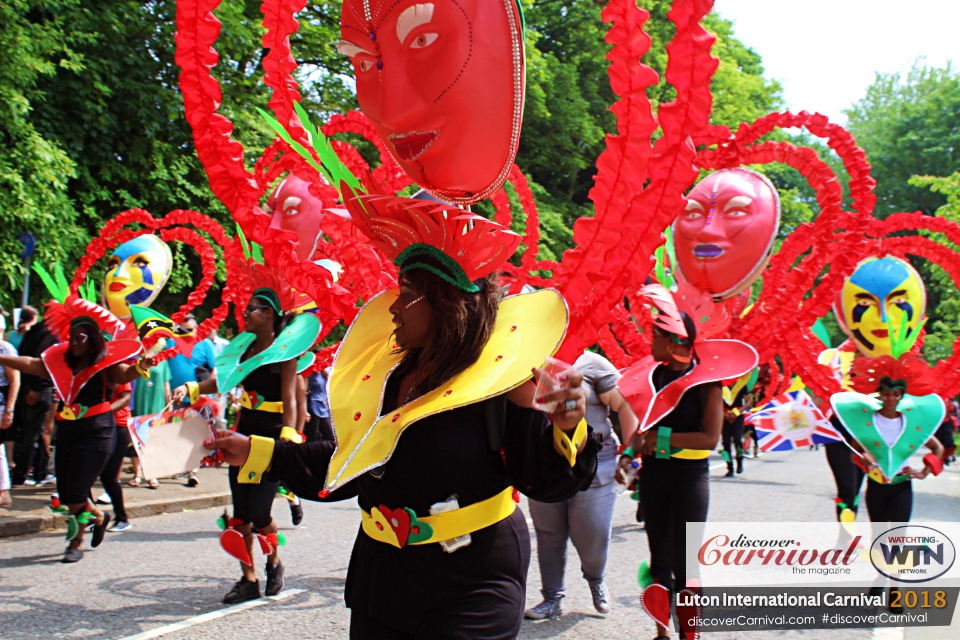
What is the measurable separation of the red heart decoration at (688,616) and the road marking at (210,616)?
254 cm

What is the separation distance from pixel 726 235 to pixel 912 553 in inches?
103

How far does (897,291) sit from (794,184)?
2492cm

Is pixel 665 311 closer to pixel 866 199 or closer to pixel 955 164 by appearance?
pixel 866 199

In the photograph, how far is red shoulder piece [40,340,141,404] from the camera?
6156mm

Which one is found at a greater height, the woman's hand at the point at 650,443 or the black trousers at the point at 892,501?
the woman's hand at the point at 650,443

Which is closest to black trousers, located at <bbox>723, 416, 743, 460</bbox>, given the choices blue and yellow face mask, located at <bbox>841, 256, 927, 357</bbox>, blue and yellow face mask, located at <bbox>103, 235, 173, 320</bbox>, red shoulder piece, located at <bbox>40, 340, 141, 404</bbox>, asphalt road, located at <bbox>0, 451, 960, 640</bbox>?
asphalt road, located at <bbox>0, 451, 960, 640</bbox>

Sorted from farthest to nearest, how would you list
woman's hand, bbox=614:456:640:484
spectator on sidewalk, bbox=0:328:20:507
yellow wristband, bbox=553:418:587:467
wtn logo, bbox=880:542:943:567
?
spectator on sidewalk, bbox=0:328:20:507 → wtn logo, bbox=880:542:943:567 → woman's hand, bbox=614:456:640:484 → yellow wristband, bbox=553:418:587:467

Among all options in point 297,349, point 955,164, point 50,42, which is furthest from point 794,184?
point 297,349

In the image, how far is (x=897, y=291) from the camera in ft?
26.3

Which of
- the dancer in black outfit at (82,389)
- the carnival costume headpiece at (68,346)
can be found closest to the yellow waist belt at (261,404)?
the dancer in black outfit at (82,389)

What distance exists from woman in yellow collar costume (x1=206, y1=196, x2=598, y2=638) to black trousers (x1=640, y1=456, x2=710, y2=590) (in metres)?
2.16

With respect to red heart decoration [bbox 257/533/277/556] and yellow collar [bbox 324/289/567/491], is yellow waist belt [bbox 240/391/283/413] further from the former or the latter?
yellow collar [bbox 324/289/567/491]

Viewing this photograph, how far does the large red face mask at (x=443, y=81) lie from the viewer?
2.47 meters

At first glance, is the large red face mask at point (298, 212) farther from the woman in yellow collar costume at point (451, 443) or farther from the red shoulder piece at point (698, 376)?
the woman in yellow collar costume at point (451, 443)
